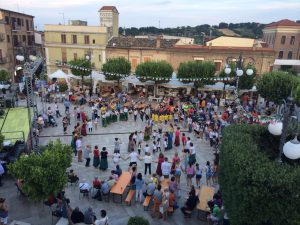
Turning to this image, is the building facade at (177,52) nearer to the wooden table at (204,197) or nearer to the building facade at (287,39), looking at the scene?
the wooden table at (204,197)

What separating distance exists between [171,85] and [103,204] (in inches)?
734

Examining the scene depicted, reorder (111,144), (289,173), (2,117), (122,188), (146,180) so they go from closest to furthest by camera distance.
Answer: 1. (289,173)
2. (122,188)
3. (146,180)
4. (111,144)
5. (2,117)

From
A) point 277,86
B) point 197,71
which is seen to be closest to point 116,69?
point 197,71

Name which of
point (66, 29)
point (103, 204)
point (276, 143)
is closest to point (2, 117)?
point (103, 204)

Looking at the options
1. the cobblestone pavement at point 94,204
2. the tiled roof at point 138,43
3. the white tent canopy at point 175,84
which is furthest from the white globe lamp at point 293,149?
the tiled roof at point 138,43

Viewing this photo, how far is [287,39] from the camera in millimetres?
50406

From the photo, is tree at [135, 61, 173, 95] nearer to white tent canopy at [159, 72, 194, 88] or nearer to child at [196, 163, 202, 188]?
white tent canopy at [159, 72, 194, 88]

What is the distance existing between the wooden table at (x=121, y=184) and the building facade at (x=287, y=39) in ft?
155

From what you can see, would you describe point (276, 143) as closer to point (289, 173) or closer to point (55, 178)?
point (289, 173)

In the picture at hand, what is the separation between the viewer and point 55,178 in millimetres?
8617

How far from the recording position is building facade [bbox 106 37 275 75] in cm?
3055

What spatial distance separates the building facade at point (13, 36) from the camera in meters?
36.0

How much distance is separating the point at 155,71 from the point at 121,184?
17.1m

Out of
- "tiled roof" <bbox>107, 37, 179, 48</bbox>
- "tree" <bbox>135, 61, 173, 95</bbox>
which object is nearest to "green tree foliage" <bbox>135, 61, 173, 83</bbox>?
"tree" <bbox>135, 61, 173, 95</bbox>
